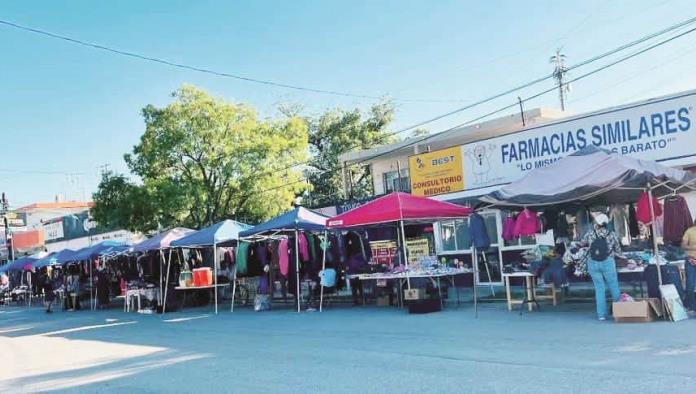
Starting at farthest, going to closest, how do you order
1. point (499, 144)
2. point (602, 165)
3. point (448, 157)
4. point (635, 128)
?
point (448, 157)
point (499, 144)
point (635, 128)
point (602, 165)

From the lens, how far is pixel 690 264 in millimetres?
10891

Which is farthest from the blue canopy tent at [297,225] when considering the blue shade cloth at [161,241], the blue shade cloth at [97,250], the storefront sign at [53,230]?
the storefront sign at [53,230]

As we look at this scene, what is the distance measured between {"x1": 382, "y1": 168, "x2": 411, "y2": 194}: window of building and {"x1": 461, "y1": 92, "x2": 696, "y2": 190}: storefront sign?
24.6ft

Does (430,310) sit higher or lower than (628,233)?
lower

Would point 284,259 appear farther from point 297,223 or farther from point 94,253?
point 94,253

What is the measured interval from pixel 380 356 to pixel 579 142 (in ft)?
34.5

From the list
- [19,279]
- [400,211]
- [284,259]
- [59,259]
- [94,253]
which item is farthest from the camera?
[19,279]

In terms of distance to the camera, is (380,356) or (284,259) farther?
Answer: (284,259)

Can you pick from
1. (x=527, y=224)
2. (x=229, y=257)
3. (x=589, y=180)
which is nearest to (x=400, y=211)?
(x=527, y=224)

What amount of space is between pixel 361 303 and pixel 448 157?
5956 mm

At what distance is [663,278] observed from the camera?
11016 millimetres

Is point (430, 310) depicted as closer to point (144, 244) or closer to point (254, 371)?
point (254, 371)

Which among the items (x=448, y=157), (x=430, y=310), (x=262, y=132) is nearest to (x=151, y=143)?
(x=262, y=132)

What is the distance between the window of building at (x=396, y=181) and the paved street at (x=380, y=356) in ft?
42.5
